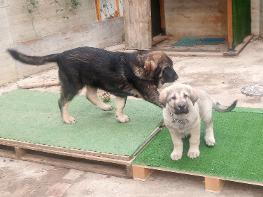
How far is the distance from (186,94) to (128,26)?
6.55 meters

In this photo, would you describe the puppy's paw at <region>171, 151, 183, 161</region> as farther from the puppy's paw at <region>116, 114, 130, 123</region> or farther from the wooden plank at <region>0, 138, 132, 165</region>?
the puppy's paw at <region>116, 114, 130, 123</region>

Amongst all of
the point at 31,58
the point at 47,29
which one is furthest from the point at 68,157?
the point at 47,29

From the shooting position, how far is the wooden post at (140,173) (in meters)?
4.55

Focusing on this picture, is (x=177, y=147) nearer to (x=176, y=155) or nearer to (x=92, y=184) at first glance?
(x=176, y=155)

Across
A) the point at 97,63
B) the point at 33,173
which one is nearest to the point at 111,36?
the point at 97,63

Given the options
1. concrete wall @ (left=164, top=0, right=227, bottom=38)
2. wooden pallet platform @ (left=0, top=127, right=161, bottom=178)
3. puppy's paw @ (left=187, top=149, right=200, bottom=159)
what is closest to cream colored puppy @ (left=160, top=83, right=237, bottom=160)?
puppy's paw @ (left=187, top=149, right=200, bottom=159)

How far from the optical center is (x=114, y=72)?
5391 millimetres

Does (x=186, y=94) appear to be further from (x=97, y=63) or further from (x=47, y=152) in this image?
(x=47, y=152)

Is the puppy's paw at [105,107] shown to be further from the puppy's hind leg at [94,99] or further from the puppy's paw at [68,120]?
the puppy's paw at [68,120]

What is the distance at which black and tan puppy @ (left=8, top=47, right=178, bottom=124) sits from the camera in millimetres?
5270

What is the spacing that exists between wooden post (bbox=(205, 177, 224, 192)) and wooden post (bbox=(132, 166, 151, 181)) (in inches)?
27.7

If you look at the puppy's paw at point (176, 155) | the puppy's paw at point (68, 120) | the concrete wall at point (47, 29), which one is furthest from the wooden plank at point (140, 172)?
the concrete wall at point (47, 29)

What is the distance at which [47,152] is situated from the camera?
5207 mm

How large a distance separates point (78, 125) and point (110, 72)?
914mm
